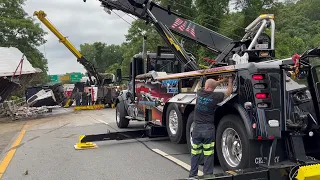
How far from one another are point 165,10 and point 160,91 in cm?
262

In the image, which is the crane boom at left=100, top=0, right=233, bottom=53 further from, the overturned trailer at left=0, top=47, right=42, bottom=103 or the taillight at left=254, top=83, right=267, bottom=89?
the overturned trailer at left=0, top=47, right=42, bottom=103

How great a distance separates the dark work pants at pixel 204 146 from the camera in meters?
5.46

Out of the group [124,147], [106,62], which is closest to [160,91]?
[124,147]

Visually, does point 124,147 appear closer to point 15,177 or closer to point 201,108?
point 15,177

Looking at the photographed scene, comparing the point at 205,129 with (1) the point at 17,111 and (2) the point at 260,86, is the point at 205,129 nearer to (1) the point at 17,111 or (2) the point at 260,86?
(2) the point at 260,86

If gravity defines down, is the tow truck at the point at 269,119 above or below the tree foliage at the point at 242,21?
below

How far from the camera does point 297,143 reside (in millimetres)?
5227

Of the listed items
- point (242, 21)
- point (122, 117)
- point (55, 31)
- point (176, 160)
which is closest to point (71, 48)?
point (55, 31)

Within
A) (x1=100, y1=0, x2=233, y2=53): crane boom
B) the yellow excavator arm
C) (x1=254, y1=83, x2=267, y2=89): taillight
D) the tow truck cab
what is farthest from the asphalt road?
the yellow excavator arm

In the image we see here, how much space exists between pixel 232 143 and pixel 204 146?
613 millimetres

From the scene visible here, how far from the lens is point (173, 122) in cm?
822

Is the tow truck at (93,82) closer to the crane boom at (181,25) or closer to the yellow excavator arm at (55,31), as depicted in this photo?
the yellow excavator arm at (55,31)

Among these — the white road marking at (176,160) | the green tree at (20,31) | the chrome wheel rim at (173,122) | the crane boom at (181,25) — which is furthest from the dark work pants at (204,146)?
the green tree at (20,31)

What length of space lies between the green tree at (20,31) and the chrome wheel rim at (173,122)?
43082 mm
